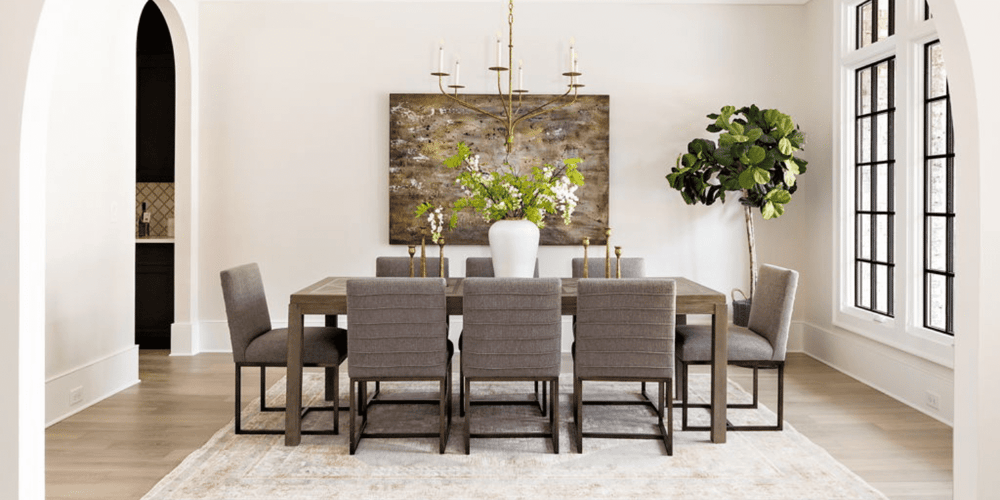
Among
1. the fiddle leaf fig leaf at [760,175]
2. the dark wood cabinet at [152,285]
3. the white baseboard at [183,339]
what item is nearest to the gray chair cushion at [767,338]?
the fiddle leaf fig leaf at [760,175]

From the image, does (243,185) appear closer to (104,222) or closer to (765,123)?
(104,222)

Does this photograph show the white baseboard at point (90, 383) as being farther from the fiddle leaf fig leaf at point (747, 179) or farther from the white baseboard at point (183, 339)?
the fiddle leaf fig leaf at point (747, 179)

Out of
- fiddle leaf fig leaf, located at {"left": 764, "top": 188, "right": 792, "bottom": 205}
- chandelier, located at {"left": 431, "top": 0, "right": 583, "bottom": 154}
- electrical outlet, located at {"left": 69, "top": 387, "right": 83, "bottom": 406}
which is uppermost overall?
chandelier, located at {"left": 431, "top": 0, "right": 583, "bottom": 154}

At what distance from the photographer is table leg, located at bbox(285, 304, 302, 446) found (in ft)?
13.1

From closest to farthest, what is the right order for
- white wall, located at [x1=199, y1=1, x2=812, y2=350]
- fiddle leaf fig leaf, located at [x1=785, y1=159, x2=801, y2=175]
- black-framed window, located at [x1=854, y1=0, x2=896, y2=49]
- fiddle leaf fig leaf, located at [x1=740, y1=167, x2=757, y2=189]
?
black-framed window, located at [x1=854, y1=0, x2=896, y2=49], fiddle leaf fig leaf, located at [x1=740, y1=167, x2=757, y2=189], fiddle leaf fig leaf, located at [x1=785, y1=159, x2=801, y2=175], white wall, located at [x1=199, y1=1, x2=812, y2=350]

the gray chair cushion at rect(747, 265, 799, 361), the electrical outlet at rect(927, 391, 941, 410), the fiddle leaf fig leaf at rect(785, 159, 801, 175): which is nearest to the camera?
the gray chair cushion at rect(747, 265, 799, 361)

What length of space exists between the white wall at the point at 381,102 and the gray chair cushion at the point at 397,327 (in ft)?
9.38

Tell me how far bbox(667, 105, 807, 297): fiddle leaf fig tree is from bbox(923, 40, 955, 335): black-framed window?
46.9 inches

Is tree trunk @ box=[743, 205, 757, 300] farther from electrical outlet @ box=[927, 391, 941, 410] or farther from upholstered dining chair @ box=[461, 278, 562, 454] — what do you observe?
upholstered dining chair @ box=[461, 278, 562, 454]

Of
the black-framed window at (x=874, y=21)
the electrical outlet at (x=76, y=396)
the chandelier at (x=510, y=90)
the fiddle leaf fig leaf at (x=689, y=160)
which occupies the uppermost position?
the black-framed window at (x=874, y=21)

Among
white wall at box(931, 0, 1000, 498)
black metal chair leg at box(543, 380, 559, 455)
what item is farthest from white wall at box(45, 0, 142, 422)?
white wall at box(931, 0, 1000, 498)

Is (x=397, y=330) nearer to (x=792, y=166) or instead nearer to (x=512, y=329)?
(x=512, y=329)

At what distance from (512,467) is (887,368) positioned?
9.68 feet

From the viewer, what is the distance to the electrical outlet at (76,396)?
15.4 ft
